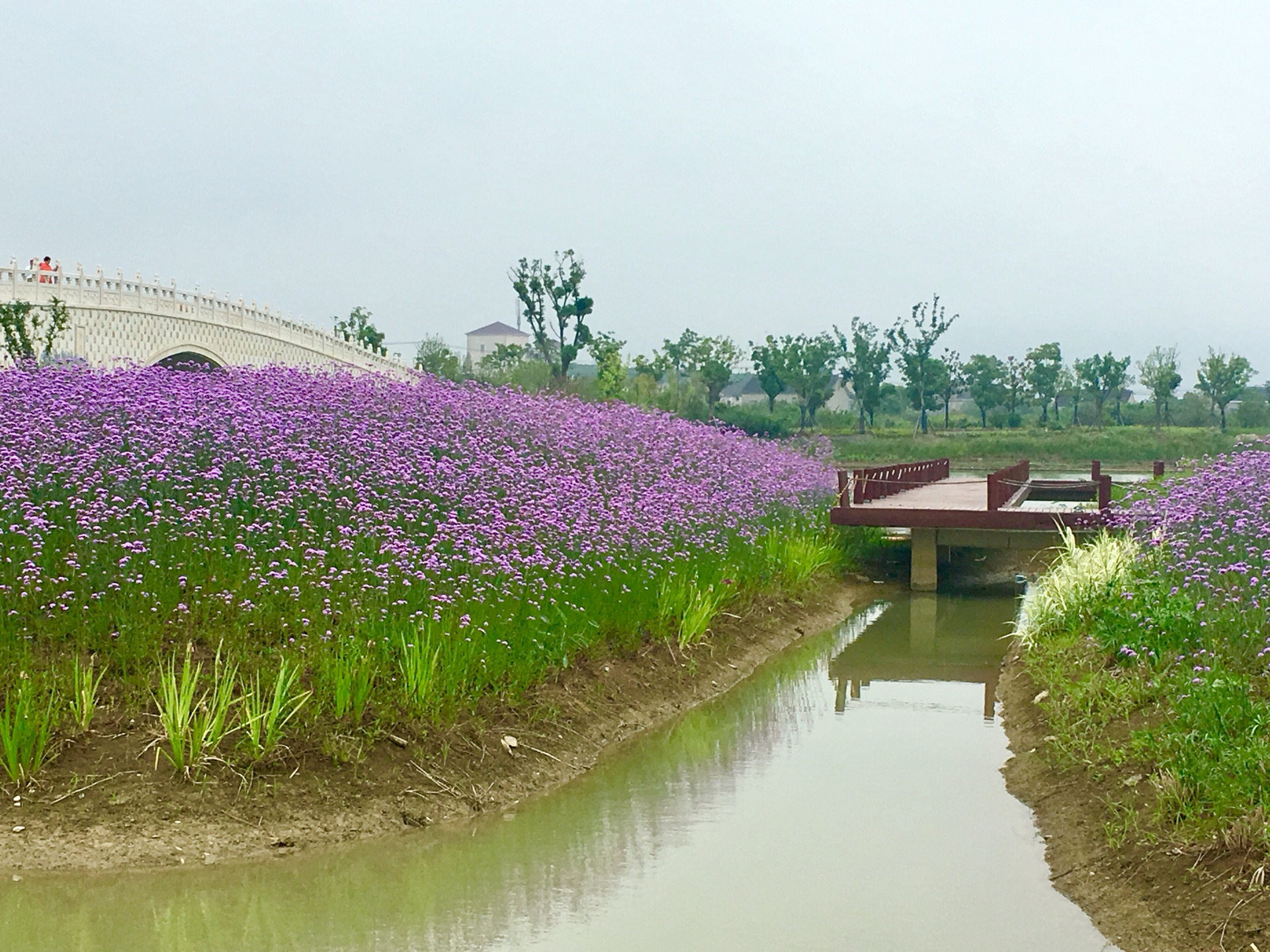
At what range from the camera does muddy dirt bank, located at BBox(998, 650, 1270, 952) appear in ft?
17.8

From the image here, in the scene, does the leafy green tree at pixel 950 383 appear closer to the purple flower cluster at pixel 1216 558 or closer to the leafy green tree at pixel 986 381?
the leafy green tree at pixel 986 381

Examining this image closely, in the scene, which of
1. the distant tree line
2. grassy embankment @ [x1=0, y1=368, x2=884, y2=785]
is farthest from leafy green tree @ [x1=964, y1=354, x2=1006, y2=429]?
grassy embankment @ [x1=0, y1=368, x2=884, y2=785]

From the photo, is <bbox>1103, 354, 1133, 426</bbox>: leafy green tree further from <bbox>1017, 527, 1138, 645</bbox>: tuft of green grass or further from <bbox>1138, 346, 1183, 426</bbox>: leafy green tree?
<bbox>1017, 527, 1138, 645</bbox>: tuft of green grass

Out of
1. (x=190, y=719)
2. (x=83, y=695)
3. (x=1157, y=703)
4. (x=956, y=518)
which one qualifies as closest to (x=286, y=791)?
(x=190, y=719)

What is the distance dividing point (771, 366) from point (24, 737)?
6732 cm

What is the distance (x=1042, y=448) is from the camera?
6094 centimetres

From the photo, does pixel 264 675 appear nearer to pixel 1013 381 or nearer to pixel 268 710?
pixel 268 710

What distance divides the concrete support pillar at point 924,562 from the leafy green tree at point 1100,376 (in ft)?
191

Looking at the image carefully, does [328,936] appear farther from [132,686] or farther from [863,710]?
[863,710]

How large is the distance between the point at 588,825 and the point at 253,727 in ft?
6.39

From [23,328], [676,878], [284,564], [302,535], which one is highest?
[23,328]

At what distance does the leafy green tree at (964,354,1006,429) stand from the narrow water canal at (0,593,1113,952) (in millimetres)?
69022

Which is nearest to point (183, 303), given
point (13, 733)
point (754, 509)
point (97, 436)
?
point (754, 509)

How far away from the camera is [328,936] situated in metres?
6.03
